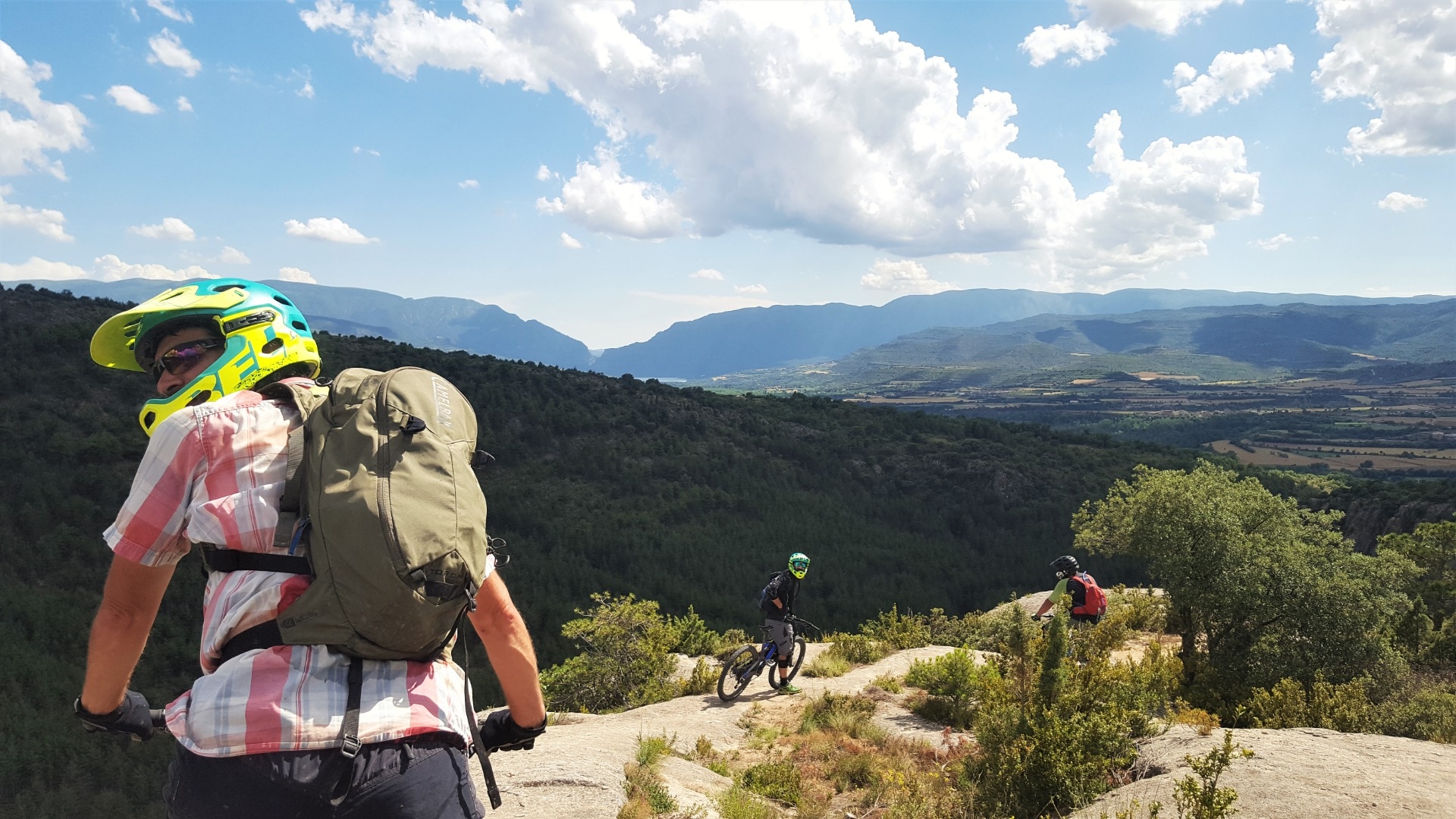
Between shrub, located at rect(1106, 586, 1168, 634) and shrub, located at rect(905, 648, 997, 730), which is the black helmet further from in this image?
shrub, located at rect(1106, 586, 1168, 634)

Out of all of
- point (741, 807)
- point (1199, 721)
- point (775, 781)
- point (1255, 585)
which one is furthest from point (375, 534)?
point (1255, 585)

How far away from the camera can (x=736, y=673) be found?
11.9m

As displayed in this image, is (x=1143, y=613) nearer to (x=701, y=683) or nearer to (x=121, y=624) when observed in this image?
(x=701, y=683)

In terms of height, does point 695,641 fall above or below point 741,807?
below

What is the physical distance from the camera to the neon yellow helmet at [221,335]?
2.36 meters

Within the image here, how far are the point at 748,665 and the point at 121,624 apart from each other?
34.9ft

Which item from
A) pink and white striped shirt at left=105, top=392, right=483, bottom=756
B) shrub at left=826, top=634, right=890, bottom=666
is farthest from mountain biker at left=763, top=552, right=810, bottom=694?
pink and white striped shirt at left=105, top=392, right=483, bottom=756

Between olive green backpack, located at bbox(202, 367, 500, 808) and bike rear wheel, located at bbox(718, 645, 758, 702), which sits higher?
olive green backpack, located at bbox(202, 367, 500, 808)

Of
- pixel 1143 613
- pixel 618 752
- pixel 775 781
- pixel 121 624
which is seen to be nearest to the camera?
pixel 121 624

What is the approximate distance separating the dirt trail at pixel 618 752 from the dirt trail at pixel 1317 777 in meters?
3.27

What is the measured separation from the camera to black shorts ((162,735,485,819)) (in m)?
1.75

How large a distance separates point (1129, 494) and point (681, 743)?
13.7 metres

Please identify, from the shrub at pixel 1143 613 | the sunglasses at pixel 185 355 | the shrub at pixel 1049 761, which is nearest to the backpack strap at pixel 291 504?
the sunglasses at pixel 185 355

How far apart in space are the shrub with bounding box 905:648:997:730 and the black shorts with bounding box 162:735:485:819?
9493mm
